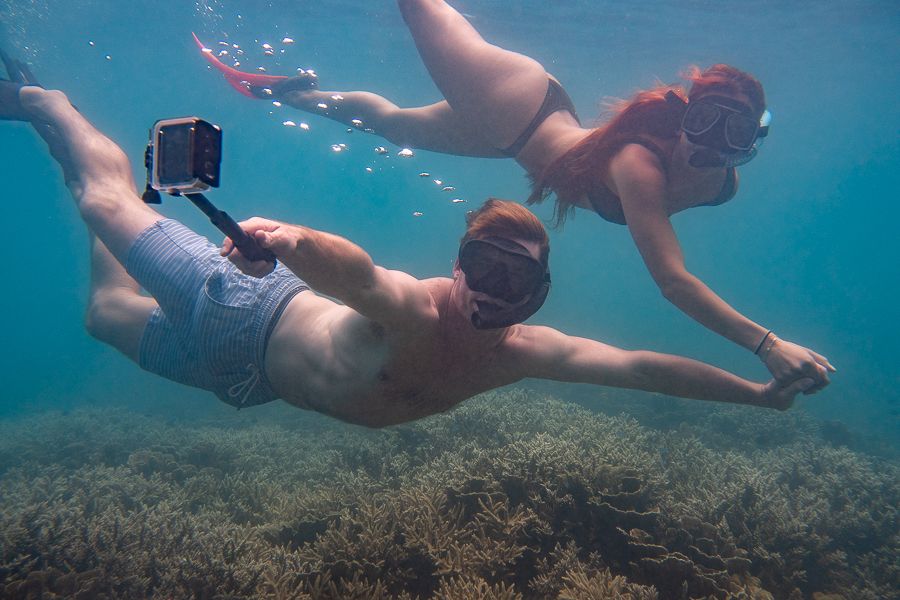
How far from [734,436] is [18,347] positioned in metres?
80.9

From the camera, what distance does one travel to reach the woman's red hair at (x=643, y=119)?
3.56m

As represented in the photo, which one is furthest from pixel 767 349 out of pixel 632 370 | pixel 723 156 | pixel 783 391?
pixel 723 156

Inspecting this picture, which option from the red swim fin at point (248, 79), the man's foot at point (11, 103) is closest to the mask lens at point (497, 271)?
the red swim fin at point (248, 79)

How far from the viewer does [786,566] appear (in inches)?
166

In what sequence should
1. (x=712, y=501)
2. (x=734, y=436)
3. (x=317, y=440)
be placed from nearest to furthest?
(x=712, y=501)
(x=317, y=440)
(x=734, y=436)

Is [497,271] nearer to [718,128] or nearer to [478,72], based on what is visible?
[718,128]

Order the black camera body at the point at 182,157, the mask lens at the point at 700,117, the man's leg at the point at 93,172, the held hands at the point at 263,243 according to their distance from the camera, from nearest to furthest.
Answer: the black camera body at the point at 182,157 < the held hands at the point at 263,243 < the mask lens at the point at 700,117 < the man's leg at the point at 93,172

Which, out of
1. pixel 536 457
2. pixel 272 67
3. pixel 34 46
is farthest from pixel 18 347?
pixel 536 457

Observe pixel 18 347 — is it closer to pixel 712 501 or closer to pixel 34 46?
pixel 34 46

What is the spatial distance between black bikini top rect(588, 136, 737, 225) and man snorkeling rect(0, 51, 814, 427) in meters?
1.26

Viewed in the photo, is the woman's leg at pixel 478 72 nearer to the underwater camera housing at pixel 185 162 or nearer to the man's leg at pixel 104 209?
the man's leg at pixel 104 209

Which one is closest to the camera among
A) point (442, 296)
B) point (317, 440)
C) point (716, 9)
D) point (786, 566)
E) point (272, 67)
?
point (442, 296)

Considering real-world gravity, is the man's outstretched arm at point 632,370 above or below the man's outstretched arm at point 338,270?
above

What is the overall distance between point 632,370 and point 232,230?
2.74 meters
